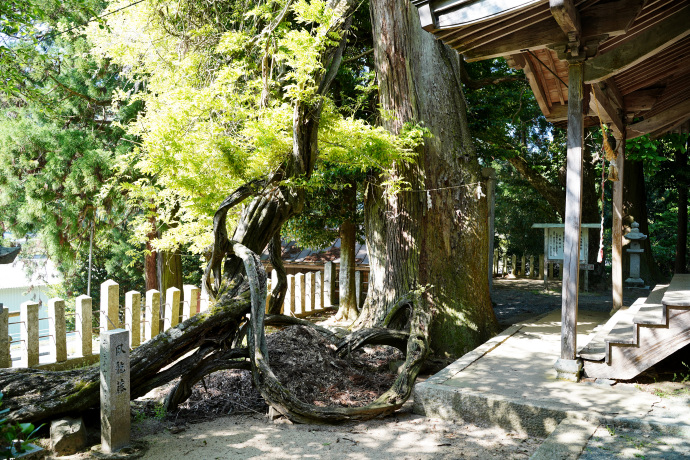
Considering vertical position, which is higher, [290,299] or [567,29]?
[567,29]

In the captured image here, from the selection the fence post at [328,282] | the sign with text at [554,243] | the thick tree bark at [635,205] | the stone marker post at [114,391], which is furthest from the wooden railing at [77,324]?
the thick tree bark at [635,205]

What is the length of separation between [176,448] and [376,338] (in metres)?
2.67

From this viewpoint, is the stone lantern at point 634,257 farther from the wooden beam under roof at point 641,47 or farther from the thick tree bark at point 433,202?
the wooden beam under roof at point 641,47

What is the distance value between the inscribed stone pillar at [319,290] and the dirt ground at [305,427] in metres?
4.90

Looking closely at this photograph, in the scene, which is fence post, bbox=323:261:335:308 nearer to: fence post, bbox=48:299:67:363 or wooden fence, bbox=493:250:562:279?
fence post, bbox=48:299:67:363

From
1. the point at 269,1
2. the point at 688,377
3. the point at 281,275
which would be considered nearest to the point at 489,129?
the point at 269,1

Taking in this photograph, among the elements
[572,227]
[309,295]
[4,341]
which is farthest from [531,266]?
[4,341]

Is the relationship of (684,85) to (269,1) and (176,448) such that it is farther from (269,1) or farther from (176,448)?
(176,448)

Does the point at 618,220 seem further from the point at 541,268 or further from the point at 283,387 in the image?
the point at 541,268

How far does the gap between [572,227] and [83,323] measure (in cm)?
589

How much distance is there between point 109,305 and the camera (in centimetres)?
690

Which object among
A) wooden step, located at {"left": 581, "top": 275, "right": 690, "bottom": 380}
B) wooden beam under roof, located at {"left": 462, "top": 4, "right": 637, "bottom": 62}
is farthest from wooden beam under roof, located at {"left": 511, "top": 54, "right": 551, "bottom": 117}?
wooden step, located at {"left": 581, "top": 275, "right": 690, "bottom": 380}

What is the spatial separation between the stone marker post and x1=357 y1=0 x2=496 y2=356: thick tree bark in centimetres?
406

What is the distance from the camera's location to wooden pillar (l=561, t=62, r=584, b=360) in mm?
4621
